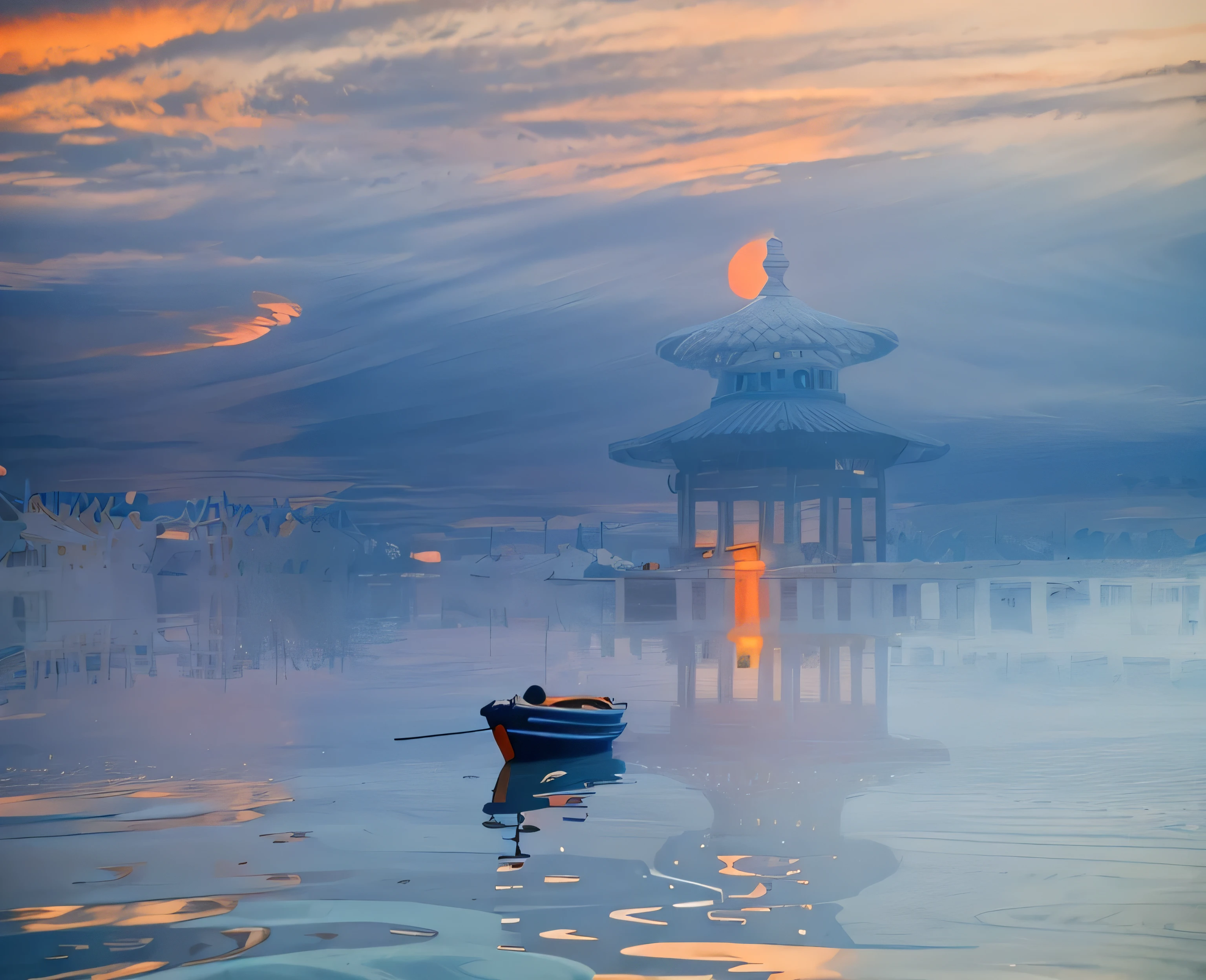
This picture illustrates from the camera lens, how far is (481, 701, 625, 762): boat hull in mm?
8523

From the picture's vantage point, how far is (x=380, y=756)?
345 inches

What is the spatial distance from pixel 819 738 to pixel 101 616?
1889cm

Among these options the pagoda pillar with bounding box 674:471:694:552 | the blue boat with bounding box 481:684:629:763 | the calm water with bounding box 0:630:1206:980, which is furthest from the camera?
the pagoda pillar with bounding box 674:471:694:552

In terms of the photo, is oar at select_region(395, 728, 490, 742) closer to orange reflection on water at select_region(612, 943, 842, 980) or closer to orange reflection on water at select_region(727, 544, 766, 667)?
orange reflection on water at select_region(612, 943, 842, 980)

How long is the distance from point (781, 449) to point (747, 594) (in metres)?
2.54

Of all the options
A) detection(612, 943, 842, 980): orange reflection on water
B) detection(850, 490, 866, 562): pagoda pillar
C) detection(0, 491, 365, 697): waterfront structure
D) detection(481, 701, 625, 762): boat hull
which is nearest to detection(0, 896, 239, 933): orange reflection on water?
detection(612, 943, 842, 980): orange reflection on water

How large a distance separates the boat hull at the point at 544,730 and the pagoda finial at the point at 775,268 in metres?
10.4

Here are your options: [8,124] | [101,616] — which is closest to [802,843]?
[8,124]

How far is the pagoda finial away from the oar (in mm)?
10096

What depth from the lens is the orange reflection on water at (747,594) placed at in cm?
1888

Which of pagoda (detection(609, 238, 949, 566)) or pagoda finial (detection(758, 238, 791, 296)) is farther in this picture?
→ pagoda (detection(609, 238, 949, 566))

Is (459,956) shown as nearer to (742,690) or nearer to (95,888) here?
(95,888)

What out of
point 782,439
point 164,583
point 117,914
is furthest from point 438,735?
point 164,583

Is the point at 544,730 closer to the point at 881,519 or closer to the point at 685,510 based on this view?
the point at 685,510
